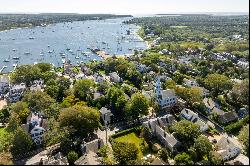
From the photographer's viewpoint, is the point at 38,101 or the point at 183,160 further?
the point at 38,101

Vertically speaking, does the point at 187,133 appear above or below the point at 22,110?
below

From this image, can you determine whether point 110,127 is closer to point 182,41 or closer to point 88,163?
point 88,163

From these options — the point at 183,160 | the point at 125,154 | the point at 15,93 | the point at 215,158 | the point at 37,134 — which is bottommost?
the point at 215,158

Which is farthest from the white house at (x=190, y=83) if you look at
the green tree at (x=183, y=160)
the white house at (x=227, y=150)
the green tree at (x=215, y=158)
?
the green tree at (x=183, y=160)

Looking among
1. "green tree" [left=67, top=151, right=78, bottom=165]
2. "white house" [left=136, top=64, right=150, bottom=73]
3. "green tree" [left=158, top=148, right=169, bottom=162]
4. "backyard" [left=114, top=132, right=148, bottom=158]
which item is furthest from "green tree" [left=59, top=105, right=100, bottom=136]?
"white house" [left=136, top=64, right=150, bottom=73]

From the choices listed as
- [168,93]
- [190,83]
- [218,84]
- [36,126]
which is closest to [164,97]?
[168,93]

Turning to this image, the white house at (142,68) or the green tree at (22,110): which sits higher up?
the white house at (142,68)

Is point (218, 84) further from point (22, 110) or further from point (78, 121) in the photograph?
point (22, 110)

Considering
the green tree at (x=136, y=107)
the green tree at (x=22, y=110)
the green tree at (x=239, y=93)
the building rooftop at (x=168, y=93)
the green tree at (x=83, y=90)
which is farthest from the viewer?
the green tree at (x=83, y=90)

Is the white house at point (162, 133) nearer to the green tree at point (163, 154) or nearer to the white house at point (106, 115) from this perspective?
the green tree at point (163, 154)
